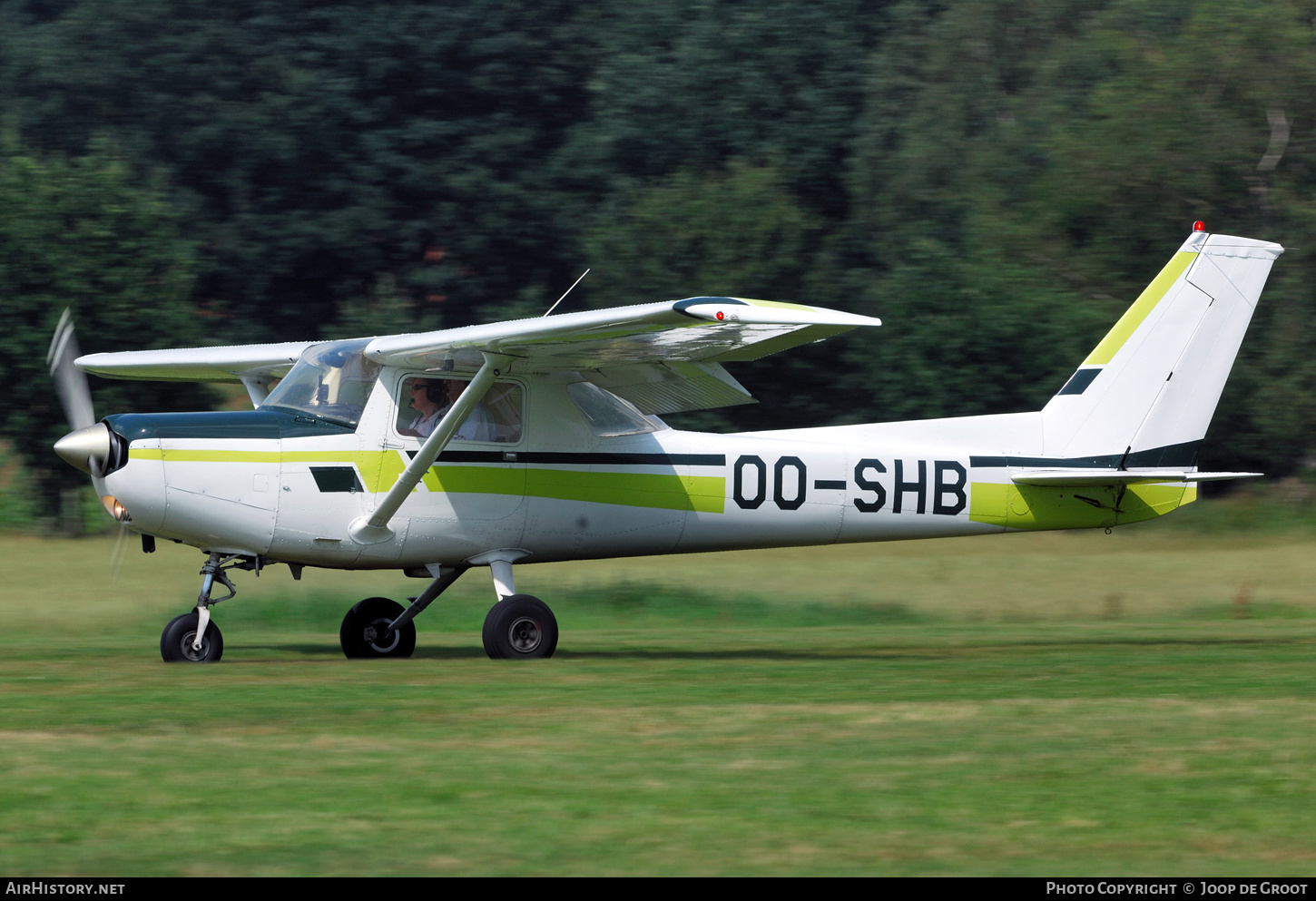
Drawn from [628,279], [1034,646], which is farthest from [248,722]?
[628,279]

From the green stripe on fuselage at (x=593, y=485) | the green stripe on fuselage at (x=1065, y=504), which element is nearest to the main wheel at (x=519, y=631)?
the green stripe on fuselage at (x=593, y=485)

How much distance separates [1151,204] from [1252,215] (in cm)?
204

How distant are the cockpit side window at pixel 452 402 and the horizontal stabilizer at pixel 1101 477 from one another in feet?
13.7

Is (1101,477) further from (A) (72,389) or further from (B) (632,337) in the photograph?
(A) (72,389)

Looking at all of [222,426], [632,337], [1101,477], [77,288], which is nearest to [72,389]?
[222,426]

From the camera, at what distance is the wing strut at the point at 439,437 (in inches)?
429

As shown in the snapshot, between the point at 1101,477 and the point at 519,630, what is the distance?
487cm

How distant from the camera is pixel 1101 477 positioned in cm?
1276

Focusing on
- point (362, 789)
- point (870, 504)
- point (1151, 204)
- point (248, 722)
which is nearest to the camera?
point (362, 789)

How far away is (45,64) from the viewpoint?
36844 mm

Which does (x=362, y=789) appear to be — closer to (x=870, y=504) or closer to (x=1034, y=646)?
(x=870, y=504)

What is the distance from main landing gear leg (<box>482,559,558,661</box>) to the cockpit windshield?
5.62ft

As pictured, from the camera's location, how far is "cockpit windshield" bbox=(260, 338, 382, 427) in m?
11.4

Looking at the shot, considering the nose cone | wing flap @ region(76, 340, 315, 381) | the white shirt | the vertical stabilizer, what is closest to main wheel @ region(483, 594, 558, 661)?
the white shirt
